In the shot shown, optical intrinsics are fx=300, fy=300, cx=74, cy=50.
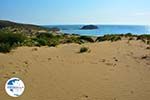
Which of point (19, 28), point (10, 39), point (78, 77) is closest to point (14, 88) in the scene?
point (78, 77)

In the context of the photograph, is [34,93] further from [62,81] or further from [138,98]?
[138,98]

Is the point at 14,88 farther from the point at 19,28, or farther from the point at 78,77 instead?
the point at 19,28

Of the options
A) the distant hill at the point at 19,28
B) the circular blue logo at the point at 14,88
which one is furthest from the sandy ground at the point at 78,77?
the distant hill at the point at 19,28

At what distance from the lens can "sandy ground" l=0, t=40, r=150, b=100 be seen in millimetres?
8508

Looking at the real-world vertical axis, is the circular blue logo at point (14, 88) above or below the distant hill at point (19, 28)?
above

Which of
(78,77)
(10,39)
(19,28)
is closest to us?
(78,77)

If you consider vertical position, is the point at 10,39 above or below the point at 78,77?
above

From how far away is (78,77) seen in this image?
10.8 metres

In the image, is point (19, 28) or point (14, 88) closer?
point (14, 88)

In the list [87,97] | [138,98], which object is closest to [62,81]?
[87,97]

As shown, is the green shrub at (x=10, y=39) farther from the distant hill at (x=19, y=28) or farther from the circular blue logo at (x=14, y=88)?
the distant hill at (x=19, y=28)

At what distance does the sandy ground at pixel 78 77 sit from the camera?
8.51 m

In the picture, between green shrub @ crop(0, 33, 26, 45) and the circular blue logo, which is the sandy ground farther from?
Answer: green shrub @ crop(0, 33, 26, 45)

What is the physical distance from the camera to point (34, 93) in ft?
28.0
